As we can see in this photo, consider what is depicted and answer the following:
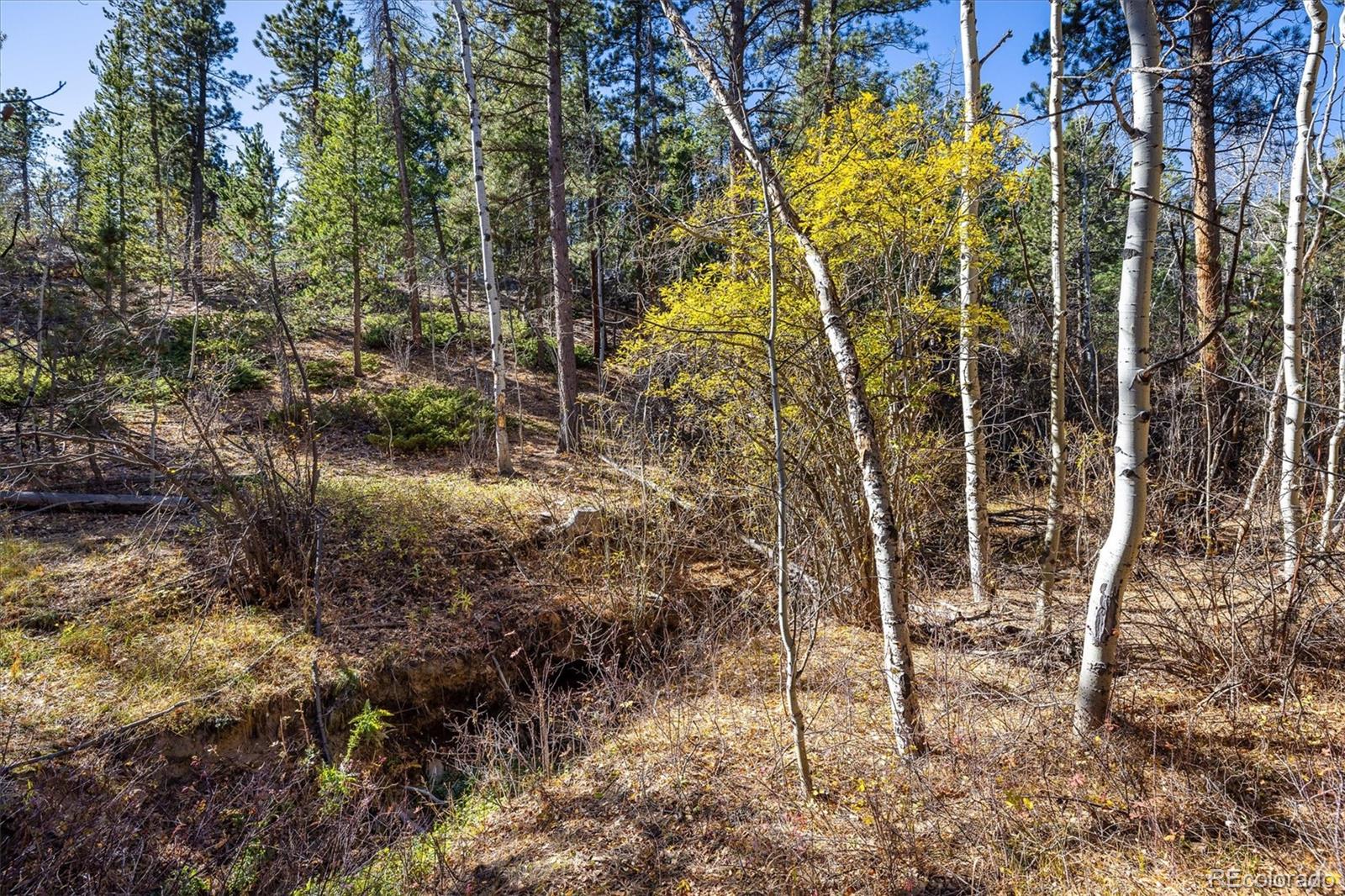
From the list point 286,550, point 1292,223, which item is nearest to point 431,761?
point 286,550

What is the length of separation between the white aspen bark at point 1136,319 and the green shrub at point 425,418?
8693mm

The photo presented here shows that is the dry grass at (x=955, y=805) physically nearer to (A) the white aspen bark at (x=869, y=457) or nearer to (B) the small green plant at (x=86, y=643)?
(A) the white aspen bark at (x=869, y=457)

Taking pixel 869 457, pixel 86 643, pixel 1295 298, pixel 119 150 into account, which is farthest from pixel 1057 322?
pixel 119 150

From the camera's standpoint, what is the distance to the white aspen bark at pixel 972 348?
554 cm

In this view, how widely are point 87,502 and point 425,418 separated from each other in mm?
4704

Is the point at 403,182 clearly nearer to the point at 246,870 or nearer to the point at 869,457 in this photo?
the point at 246,870

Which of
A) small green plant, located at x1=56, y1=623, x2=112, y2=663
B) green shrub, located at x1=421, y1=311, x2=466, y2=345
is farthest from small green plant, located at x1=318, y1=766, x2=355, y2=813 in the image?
green shrub, located at x1=421, y1=311, x2=466, y2=345

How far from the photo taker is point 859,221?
5.39 m

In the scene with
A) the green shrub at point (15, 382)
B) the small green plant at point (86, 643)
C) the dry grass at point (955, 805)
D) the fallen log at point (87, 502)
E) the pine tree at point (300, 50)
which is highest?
the pine tree at point (300, 50)

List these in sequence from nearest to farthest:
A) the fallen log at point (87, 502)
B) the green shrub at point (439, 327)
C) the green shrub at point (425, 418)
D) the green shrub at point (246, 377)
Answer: the fallen log at point (87, 502), the green shrub at point (425, 418), the green shrub at point (246, 377), the green shrub at point (439, 327)

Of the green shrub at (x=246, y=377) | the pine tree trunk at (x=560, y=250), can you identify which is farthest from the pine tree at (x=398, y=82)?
the green shrub at (x=246, y=377)

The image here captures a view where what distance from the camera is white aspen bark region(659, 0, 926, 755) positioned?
3.43 m

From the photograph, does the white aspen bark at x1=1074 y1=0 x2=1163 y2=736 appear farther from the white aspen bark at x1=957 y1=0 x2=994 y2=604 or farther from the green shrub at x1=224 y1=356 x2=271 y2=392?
the green shrub at x1=224 y1=356 x2=271 y2=392

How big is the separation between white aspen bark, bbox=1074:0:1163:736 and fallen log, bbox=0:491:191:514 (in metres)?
8.11
